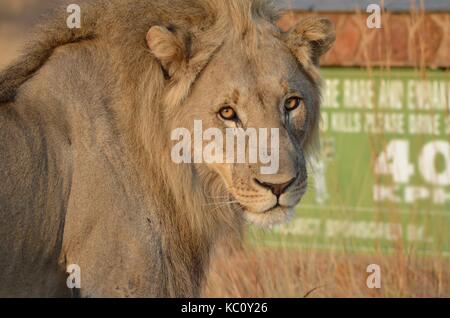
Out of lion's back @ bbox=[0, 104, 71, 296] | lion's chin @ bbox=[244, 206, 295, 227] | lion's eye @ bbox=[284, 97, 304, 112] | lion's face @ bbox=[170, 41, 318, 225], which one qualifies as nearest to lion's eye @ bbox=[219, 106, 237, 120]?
lion's face @ bbox=[170, 41, 318, 225]

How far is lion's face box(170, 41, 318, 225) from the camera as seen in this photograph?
4.15 metres

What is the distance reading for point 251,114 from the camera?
4.22m

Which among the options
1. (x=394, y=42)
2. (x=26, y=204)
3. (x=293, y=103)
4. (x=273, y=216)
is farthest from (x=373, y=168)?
(x=26, y=204)

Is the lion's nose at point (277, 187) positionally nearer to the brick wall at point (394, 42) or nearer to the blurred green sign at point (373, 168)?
the blurred green sign at point (373, 168)

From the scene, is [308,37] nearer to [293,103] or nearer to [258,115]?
[293,103]

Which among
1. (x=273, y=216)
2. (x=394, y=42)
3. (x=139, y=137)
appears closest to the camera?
(x=273, y=216)

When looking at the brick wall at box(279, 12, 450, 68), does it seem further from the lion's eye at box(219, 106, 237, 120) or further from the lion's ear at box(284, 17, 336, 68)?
the lion's eye at box(219, 106, 237, 120)

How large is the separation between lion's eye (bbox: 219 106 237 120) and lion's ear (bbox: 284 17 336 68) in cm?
50

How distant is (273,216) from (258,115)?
0.45 meters

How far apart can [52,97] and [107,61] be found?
0.32 metres

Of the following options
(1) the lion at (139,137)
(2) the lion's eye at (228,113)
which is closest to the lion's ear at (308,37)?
(1) the lion at (139,137)

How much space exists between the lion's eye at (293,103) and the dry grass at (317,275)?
1.98 m

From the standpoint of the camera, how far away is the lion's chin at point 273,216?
4.19 m

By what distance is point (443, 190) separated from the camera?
28.3 feet
